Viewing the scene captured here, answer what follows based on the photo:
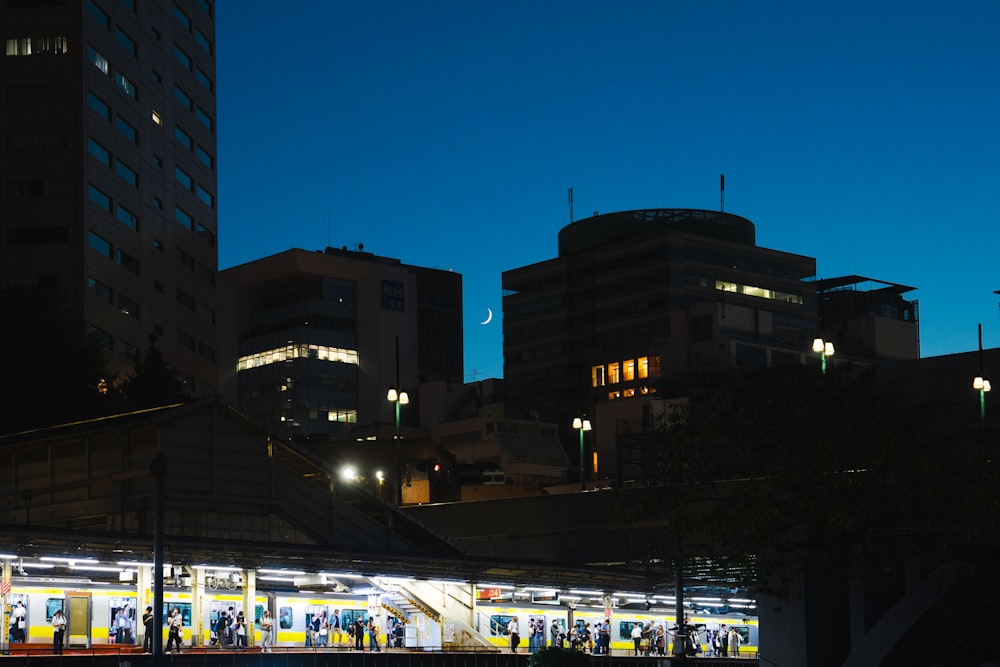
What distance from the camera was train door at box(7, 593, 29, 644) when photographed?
155ft

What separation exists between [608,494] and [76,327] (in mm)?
31617

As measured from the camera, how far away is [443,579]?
5912 centimetres

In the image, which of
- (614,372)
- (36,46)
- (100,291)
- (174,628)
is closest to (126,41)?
(36,46)

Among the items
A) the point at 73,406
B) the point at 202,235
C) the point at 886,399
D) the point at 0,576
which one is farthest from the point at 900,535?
the point at 202,235

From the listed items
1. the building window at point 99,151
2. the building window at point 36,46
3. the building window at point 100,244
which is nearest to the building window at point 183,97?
the building window at point 99,151

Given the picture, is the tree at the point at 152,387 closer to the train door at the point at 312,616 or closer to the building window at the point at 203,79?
the train door at the point at 312,616

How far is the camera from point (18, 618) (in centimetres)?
4750

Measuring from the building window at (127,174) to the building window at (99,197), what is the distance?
3.22 m

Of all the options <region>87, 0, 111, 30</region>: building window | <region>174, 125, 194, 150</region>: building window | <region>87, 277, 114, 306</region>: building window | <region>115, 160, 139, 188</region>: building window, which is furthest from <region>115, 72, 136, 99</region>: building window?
<region>87, 277, 114, 306</region>: building window

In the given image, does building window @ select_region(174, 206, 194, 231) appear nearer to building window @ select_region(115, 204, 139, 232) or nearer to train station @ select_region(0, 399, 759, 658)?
building window @ select_region(115, 204, 139, 232)

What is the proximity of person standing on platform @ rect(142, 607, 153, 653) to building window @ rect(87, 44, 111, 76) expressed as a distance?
74.9 metres

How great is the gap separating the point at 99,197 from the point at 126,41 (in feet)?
48.6

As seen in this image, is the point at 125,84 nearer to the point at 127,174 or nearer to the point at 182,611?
the point at 127,174

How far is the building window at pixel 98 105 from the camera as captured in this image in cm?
11556
